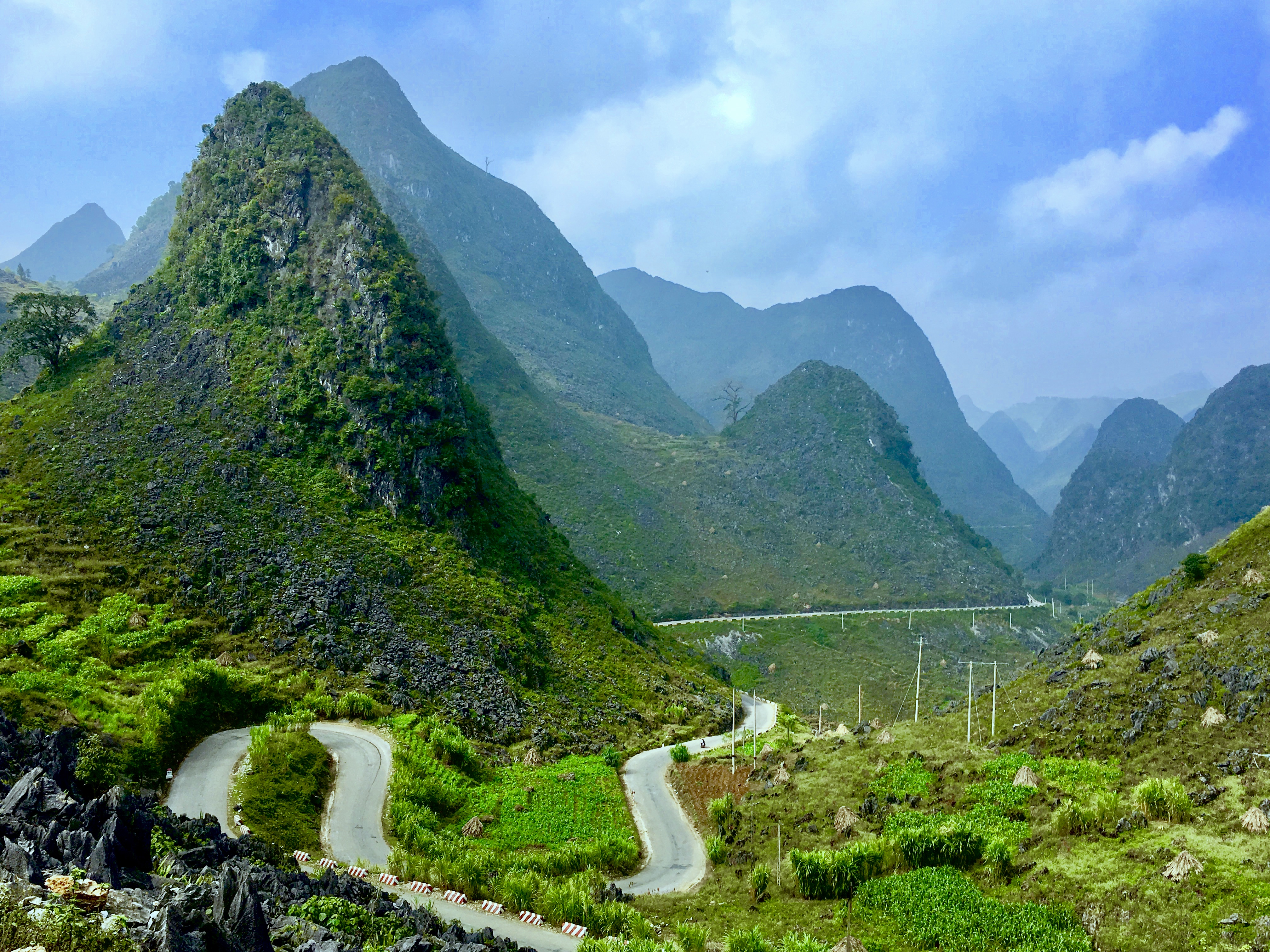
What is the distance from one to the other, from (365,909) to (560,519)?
11328 cm

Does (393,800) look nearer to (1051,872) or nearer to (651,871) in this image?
(651,871)

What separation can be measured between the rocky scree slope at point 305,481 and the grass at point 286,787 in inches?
257

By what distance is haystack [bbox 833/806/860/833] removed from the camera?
121ft

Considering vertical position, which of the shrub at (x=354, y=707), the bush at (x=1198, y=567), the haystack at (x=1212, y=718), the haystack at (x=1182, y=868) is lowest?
the haystack at (x=1182, y=868)

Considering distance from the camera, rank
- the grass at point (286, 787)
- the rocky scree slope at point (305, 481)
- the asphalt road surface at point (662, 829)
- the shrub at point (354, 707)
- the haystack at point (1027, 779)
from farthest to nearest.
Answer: the rocky scree slope at point (305, 481)
the shrub at point (354, 707)
the haystack at point (1027, 779)
the asphalt road surface at point (662, 829)
the grass at point (286, 787)

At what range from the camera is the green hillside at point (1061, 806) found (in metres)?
25.7

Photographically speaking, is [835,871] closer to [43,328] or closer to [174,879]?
[174,879]

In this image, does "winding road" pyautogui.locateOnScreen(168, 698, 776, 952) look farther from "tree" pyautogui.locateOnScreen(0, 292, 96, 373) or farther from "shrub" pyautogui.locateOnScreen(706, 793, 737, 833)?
"tree" pyautogui.locateOnScreen(0, 292, 96, 373)

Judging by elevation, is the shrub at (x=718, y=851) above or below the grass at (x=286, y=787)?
below

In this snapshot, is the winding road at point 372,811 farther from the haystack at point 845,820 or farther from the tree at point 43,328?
the tree at point 43,328

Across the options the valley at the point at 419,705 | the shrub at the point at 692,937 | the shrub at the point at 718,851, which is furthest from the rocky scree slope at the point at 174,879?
the shrub at the point at 718,851

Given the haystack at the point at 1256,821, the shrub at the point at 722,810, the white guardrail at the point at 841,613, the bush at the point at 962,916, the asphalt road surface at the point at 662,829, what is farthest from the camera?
the white guardrail at the point at 841,613

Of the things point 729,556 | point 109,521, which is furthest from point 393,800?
point 729,556

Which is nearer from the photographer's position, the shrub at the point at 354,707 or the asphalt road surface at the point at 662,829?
the asphalt road surface at the point at 662,829
